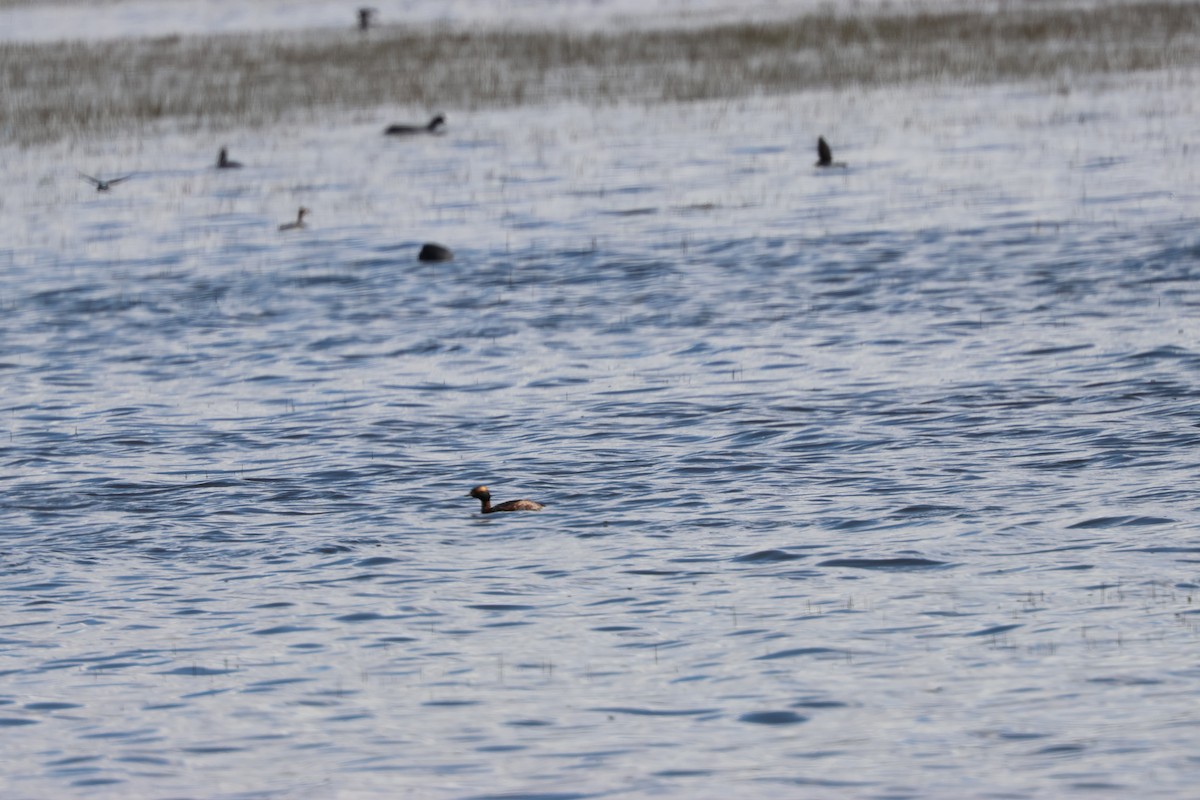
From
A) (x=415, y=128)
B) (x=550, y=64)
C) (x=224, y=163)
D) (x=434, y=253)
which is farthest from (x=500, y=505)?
(x=550, y=64)

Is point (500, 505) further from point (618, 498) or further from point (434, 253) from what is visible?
point (434, 253)

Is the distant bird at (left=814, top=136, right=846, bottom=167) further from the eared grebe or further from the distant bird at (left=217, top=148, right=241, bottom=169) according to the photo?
the eared grebe

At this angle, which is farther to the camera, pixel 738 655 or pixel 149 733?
pixel 738 655

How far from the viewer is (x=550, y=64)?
50.5 meters

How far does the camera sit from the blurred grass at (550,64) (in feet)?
140

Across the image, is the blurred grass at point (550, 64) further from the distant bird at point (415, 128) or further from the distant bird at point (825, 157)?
the distant bird at point (825, 157)

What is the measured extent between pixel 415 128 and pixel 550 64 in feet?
44.0

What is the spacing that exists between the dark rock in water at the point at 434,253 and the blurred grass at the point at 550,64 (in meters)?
16.4

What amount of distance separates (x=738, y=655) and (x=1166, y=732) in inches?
86.0

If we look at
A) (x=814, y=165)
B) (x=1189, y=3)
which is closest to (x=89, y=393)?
(x=814, y=165)

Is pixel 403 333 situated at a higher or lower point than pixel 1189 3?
lower

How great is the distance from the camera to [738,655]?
10062 mm

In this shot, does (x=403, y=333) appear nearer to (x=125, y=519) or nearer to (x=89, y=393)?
(x=89, y=393)

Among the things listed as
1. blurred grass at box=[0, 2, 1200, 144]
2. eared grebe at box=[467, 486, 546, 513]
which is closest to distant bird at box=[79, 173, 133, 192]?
blurred grass at box=[0, 2, 1200, 144]
